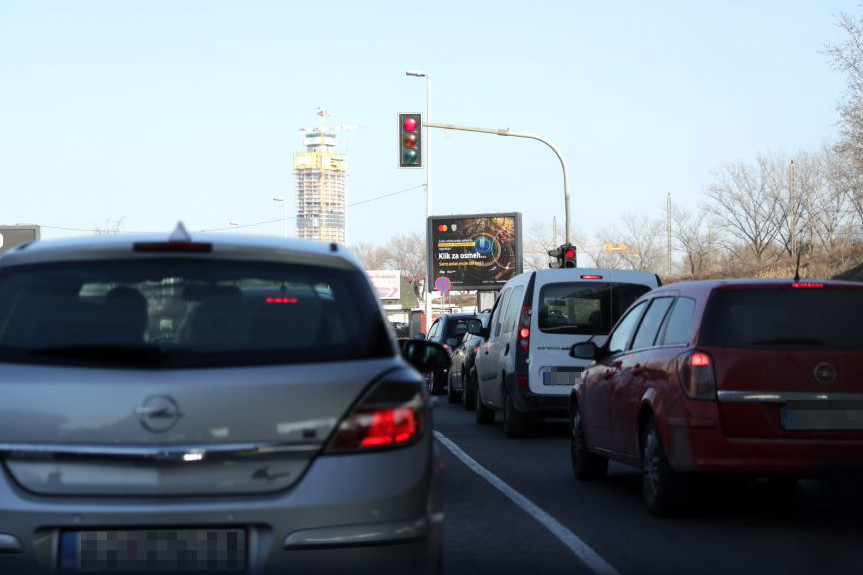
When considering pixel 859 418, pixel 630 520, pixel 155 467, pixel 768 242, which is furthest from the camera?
pixel 768 242

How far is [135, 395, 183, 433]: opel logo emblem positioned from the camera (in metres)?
4.13

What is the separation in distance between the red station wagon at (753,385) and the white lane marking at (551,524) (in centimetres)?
80

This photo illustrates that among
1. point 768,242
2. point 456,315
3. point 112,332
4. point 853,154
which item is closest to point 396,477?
point 112,332

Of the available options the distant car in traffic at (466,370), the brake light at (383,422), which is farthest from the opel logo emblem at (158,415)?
the distant car in traffic at (466,370)

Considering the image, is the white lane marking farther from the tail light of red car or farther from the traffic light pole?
the traffic light pole

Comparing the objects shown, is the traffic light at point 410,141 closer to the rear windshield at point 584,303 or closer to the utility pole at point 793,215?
the rear windshield at point 584,303

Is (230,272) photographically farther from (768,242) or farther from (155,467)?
(768,242)

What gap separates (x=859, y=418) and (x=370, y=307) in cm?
488

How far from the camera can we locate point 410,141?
29.9 metres

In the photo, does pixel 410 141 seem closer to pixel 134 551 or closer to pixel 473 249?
pixel 134 551

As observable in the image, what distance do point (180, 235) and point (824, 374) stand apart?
5.15 metres

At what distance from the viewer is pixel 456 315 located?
27891mm

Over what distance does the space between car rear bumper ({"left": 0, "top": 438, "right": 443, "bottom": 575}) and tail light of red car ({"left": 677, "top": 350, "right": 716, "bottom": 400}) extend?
4.43m

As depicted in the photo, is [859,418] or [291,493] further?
[859,418]
